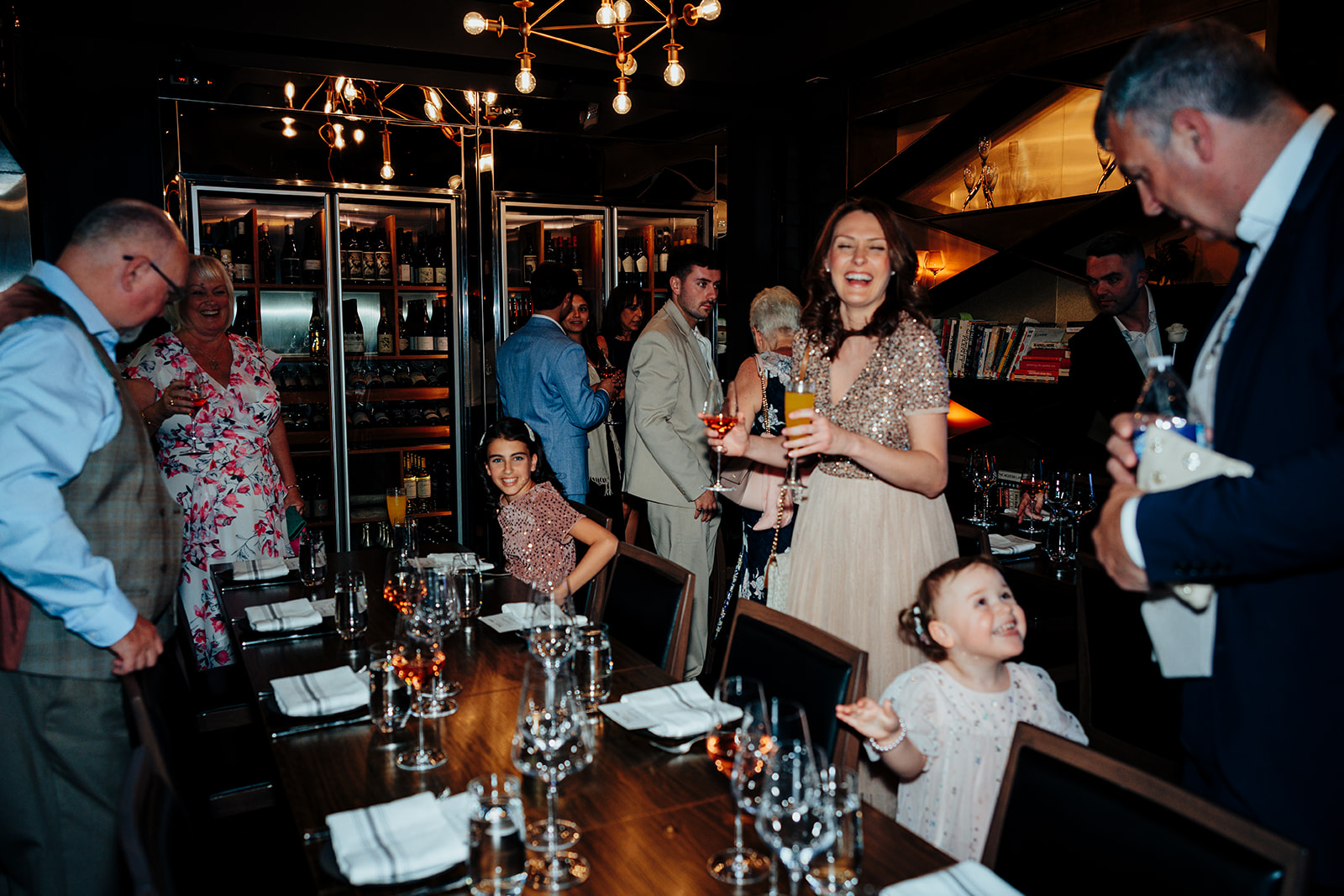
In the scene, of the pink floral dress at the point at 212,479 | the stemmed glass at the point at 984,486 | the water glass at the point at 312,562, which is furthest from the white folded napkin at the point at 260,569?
the stemmed glass at the point at 984,486

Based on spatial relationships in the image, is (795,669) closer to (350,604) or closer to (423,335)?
(350,604)

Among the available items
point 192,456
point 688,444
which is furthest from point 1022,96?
point 192,456

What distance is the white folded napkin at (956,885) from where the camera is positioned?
1168 mm

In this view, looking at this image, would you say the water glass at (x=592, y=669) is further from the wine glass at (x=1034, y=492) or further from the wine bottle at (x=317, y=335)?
the wine bottle at (x=317, y=335)

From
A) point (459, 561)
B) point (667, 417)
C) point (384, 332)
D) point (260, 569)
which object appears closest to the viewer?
point (459, 561)

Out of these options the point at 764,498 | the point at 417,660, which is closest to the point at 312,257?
the point at 764,498

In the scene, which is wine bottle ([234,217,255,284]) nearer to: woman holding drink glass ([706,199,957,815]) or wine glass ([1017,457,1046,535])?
woman holding drink glass ([706,199,957,815])

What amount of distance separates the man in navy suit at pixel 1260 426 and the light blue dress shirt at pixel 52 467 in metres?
1.83

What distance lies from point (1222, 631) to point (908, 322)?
46.1 inches

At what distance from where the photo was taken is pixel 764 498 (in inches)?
116

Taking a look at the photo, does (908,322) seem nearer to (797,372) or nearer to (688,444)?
(797,372)

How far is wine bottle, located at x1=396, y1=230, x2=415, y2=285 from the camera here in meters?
5.62

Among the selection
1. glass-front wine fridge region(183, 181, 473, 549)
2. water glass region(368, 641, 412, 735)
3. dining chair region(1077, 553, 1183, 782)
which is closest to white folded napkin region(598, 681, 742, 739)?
water glass region(368, 641, 412, 735)

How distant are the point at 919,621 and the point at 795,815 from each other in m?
0.95
